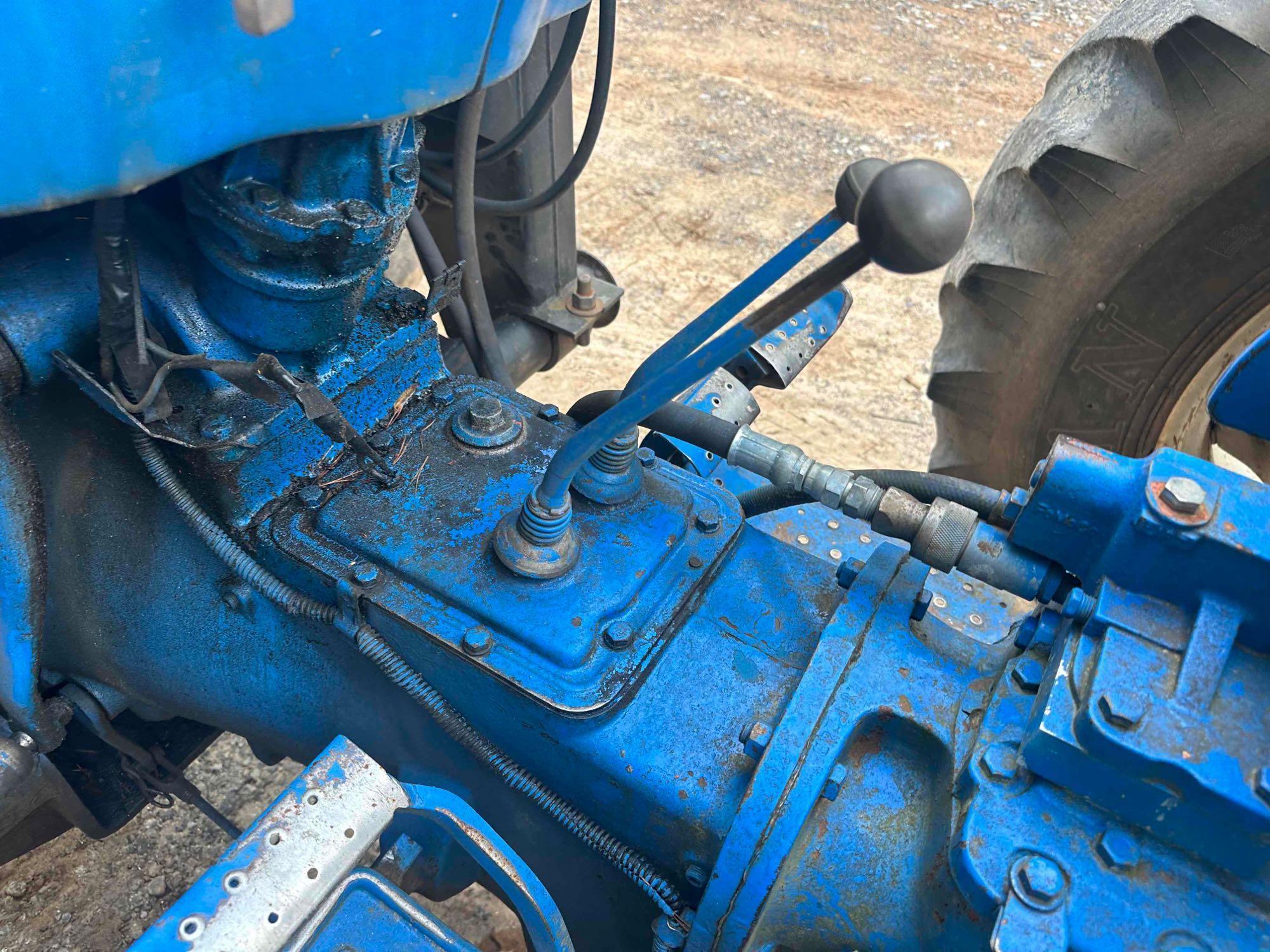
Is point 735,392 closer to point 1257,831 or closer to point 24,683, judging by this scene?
point 1257,831

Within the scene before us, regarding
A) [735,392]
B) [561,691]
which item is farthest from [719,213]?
[561,691]

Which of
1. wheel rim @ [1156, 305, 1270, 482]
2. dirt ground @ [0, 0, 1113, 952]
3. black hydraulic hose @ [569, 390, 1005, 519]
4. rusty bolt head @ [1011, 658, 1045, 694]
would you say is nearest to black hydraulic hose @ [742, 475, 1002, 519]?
black hydraulic hose @ [569, 390, 1005, 519]

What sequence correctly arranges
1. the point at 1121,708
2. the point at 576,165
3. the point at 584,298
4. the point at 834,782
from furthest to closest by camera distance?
the point at 584,298, the point at 576,165, the point at 834,782, the point at 1121,708

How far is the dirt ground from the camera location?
1.47m

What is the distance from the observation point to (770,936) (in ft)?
3.12

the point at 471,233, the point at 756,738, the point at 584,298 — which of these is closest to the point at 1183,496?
the point at 756,738

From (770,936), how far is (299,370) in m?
0.75

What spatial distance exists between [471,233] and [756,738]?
0.75m

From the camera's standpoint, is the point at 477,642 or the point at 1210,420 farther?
the point at 1210,420

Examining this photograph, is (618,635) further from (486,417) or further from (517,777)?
(486,417)

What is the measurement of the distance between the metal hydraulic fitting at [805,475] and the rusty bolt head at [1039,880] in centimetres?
35

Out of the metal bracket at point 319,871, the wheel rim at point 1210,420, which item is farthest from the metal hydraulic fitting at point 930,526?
the wheel rim at point 1210,420

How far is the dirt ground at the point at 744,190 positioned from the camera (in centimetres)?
147

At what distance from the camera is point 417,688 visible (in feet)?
3.26
